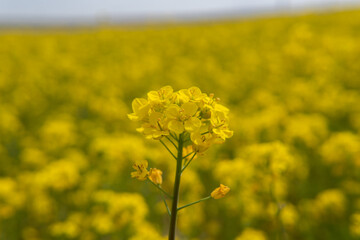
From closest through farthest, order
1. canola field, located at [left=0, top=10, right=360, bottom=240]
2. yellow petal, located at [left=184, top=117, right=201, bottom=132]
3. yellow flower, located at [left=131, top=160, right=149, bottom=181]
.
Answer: yellow petal, located at [left=184, top=117, right=201, bottom=132]
yellow flower, located at [left=131, top=160, right=149, bottom=181]
canola field, located at [left=0, top=10, right=360, bottom=240]

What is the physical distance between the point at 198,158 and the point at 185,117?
3.63m

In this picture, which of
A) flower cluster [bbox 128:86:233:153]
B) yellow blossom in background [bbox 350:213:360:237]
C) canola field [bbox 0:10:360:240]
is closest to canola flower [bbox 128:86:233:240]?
flower cluster [bbox 128:86:233:153]

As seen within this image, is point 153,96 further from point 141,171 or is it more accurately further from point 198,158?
point 198,158

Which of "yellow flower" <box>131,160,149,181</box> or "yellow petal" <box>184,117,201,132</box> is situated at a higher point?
"yellow petal" <box>184,117,201,132</box>

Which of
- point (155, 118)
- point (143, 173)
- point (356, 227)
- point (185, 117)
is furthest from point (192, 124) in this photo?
point (356, 227)

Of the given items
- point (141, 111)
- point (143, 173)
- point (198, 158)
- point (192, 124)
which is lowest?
point (143, 173)

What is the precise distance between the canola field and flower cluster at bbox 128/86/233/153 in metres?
1.02

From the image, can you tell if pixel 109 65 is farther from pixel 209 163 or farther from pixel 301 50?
pixel 209 163

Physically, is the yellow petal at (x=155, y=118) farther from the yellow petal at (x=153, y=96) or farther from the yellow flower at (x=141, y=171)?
the yellow flower at (x=141, y=171)

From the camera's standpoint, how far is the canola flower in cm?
145

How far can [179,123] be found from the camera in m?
1.44

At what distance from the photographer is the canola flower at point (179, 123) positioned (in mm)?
1448

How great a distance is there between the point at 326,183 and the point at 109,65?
815 centimetres

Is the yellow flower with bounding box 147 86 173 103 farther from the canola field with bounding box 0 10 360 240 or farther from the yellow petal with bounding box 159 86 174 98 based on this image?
the canola field with bounding box 0 10 360 240
